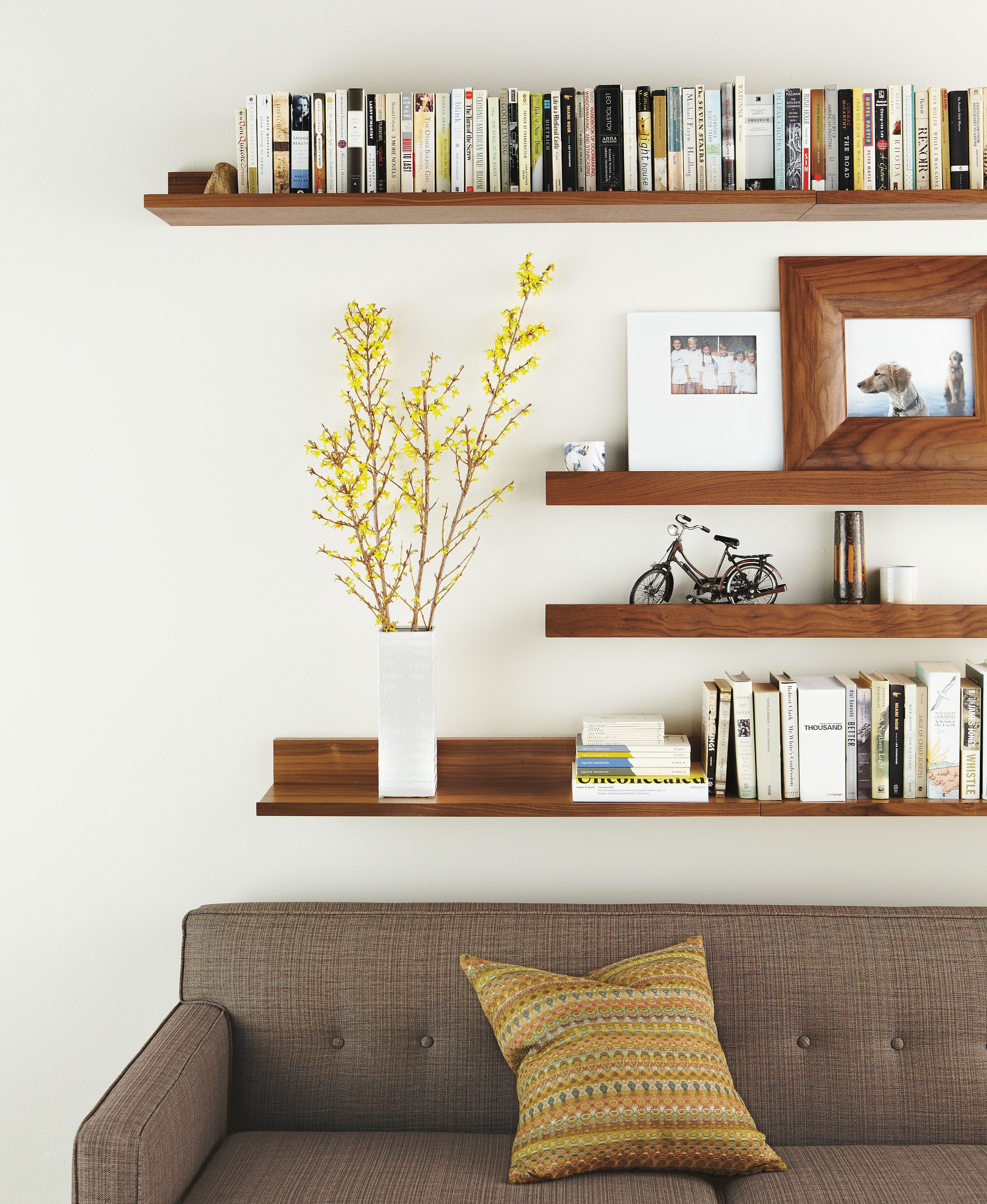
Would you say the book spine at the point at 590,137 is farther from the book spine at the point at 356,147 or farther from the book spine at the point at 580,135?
the book spine at the point at 356,147

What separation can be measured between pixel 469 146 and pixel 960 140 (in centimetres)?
100

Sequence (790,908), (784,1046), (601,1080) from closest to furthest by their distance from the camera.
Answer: (601,1080), (784,1046), (790,908)

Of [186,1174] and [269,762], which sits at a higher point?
[269,762]

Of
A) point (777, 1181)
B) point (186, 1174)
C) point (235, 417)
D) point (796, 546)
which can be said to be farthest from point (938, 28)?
point (186, 1174)

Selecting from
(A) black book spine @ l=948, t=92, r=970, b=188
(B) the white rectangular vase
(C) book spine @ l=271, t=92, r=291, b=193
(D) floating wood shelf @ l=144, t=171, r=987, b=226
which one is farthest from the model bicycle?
(C) book spine @ l=271, t=92, r=291, b=193

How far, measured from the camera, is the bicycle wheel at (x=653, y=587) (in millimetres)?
2002

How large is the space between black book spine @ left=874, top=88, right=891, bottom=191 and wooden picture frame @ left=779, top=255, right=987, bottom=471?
0.15 meters

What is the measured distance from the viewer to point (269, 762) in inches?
83.3

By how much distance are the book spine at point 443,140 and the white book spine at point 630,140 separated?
352mm

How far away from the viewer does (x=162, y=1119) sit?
150cm

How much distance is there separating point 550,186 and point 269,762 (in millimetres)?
1367

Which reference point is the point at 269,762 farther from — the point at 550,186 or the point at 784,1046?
the point at 550,186

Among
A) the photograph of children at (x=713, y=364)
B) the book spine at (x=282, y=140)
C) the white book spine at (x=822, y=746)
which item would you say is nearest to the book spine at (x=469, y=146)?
the book spine at (x=282, y=140)

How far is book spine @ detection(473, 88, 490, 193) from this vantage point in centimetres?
193
